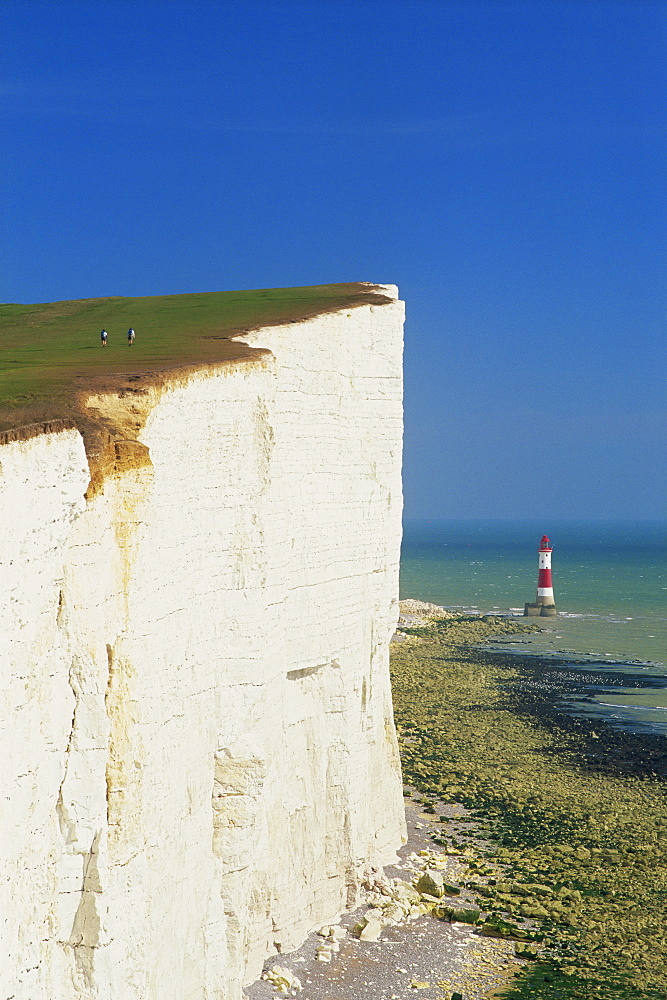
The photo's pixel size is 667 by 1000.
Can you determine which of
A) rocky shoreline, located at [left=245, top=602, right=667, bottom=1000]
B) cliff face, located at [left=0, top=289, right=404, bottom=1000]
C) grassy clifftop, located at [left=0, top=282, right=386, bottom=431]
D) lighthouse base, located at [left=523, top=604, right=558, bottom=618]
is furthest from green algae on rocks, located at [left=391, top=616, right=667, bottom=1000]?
lighthouse base, located at [left=523, top=604, right=558, bottom=618]

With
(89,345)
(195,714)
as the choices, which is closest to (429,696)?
(89,345)

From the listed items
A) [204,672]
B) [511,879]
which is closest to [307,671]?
[204,672]

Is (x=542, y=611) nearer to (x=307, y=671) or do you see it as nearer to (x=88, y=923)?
(x=307, y=671)

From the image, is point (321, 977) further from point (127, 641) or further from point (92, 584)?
point (92, 584)

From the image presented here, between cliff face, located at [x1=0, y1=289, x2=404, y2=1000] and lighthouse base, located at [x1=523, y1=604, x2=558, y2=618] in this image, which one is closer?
cliff face, located at [x1=0, y1=289, x2=404, y2=1000]

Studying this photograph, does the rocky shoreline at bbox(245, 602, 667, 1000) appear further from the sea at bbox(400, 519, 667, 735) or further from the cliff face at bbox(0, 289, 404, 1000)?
the sea at bbox(400, 519, 667, 735)

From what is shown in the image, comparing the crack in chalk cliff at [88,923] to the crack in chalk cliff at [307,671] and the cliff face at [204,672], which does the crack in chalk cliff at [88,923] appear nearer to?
the cliff face at [204,672]
